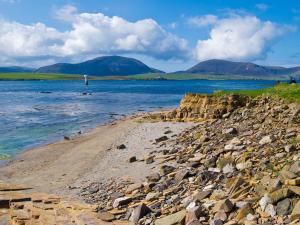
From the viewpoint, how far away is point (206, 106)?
4666cm

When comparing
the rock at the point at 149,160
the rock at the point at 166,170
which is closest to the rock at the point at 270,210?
the rock at the point at 166,170

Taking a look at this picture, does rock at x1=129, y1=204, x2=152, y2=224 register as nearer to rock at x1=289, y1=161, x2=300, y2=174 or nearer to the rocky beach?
the rocky beach

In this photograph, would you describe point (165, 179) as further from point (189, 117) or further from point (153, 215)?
point (189, 117)

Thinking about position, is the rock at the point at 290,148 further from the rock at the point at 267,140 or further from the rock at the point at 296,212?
the rock at the point at 296,212

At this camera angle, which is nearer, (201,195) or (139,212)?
(139,212)

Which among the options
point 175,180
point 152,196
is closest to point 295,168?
point 175,180

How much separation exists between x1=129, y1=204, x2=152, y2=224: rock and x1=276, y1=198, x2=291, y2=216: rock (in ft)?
16.4

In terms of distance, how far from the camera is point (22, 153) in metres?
39.4

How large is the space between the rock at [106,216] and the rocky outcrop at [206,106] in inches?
987

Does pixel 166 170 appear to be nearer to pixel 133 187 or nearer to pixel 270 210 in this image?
pixel 133 187

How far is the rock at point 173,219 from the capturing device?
49.6ft

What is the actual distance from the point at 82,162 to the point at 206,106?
60.9 ft

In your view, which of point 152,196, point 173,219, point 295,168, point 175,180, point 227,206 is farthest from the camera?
point 175,180

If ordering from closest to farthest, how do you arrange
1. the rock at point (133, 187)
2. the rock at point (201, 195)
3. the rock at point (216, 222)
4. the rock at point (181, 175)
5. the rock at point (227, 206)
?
the rock at point (216, 222)
the rock at point (227, 206)
the rock at point (201, 195)
the rock at point (181, 175)
the rock at point (133, 187)
